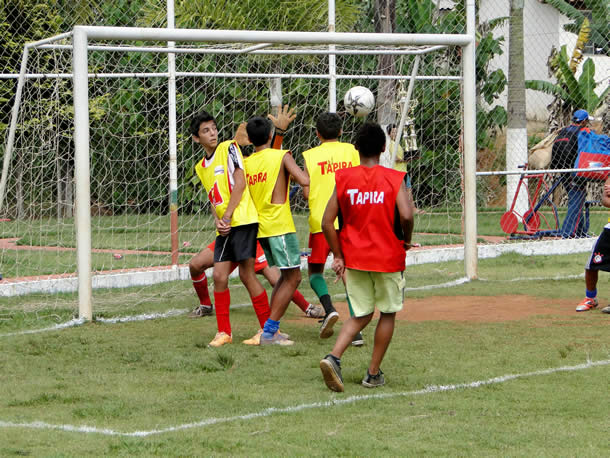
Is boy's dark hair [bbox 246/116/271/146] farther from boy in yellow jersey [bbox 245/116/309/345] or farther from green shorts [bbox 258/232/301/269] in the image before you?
green shorts [bbox 258/232/301/269]

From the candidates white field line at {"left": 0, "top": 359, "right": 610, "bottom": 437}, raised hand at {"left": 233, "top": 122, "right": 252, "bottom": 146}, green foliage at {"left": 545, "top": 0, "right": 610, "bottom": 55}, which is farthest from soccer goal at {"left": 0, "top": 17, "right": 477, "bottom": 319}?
green foliage at {"left": 545, "top": 0, "right": 610, "bottom": 55}

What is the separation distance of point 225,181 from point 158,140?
5697 mm

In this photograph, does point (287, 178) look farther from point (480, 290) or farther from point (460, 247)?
point (460, 247)

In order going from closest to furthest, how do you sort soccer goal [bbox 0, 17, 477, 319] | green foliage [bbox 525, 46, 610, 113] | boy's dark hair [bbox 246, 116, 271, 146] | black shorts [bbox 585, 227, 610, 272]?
boy's dark hair [bbox 246, 116, 271, 146], black shorts [bbox 585, 227, 610, 272], soccer goal [bbox 0, 17, 477, 319], green foliage [bbox 525, 46, 610, 113]

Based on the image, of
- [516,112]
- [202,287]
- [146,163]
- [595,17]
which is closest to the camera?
[202,287]

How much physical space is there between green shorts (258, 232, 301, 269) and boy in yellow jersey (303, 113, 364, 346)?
29cm

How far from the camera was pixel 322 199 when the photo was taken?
26.6 ft

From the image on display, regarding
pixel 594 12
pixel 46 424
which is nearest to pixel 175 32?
→ pixel 46 424

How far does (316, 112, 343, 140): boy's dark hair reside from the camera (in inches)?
318

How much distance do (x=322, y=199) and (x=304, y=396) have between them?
99.3 inches

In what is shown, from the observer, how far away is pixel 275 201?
26.0 feet

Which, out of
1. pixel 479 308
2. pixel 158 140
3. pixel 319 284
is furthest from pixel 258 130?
pixel 158 140

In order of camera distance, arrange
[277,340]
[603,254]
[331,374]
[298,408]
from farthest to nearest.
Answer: [603,254] → [277,340] → [331,374] → [298,408]

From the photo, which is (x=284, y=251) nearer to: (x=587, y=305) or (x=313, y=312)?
(x=313, y=312)
